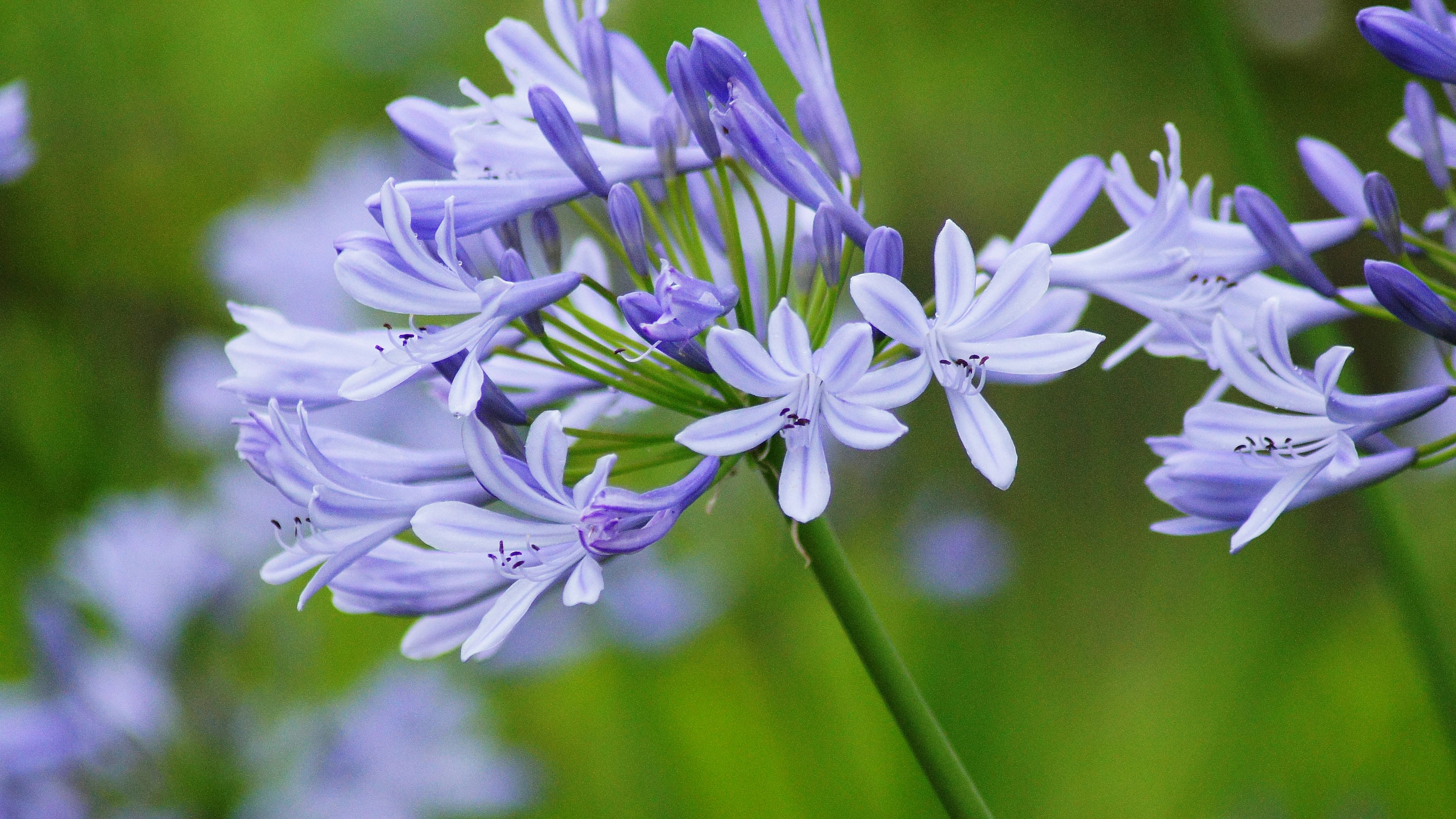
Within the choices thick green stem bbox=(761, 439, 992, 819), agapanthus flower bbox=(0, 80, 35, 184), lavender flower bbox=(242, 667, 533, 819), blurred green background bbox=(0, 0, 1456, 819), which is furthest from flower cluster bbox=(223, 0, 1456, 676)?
lavender flower bbox=(242, 667, 533, 819)

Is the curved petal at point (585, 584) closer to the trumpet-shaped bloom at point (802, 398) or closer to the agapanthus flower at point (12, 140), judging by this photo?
the trumpet-shaped bloom at point (802, 398)

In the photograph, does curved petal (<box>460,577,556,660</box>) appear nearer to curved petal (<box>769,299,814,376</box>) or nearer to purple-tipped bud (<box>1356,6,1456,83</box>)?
curved petal (<box>769,299,814,376</box>)

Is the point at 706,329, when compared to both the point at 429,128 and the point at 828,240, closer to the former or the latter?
the point at 828,240

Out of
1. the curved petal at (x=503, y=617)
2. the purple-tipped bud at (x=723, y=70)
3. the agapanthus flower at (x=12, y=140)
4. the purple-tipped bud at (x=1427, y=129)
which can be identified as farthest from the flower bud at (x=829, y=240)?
the agapanthus flower at (x=12, y=140)

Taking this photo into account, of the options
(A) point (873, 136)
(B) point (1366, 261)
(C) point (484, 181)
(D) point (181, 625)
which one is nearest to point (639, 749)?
(D) point (181, 625)

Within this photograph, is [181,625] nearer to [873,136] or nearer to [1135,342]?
[1135,342]

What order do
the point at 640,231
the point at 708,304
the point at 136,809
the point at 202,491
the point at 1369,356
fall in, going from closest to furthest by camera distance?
the point at 708,304 < the point at 640,231 < the point at 136,809 < the point at 202,491 < the point at 1369,356
